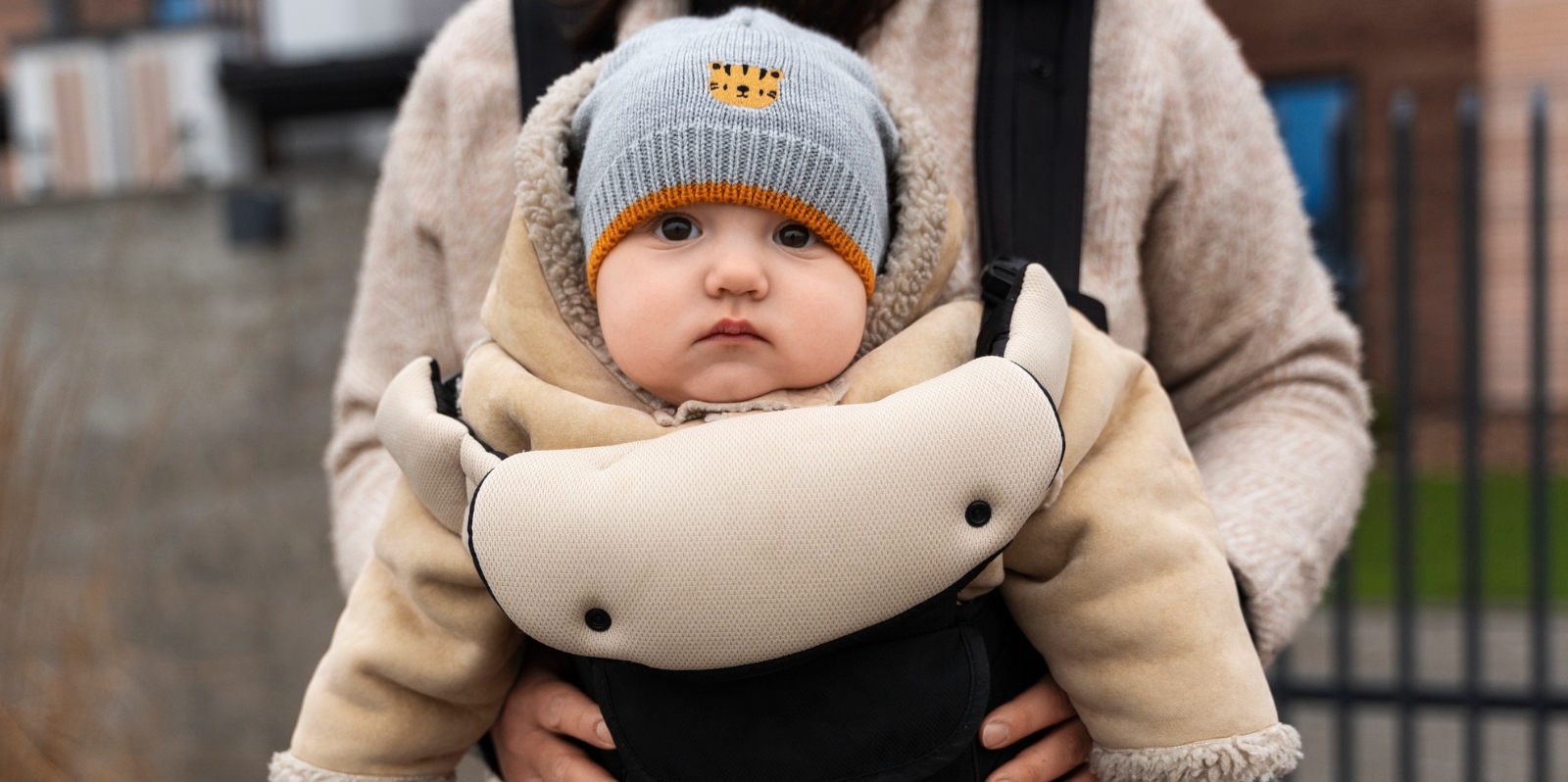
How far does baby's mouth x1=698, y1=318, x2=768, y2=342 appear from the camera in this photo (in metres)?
1.16

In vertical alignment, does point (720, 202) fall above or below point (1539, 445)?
above

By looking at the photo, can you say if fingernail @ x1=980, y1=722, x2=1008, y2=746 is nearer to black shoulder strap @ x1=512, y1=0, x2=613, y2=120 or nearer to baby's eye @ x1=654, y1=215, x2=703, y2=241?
baby's eye @ x1=654, y1=215, x2=703, y2=241

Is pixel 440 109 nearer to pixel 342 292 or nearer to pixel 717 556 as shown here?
pixel 717 556

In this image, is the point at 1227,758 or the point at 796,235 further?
the point at 796,235

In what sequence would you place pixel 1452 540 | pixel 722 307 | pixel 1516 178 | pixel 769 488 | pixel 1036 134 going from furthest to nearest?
pixel 1516 178 → pixel 1452 540 → pixel 1036 134 → pixel 722 307 → pixel 769 488

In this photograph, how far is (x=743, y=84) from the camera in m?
1.19

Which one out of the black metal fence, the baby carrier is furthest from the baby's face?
the black metal fence

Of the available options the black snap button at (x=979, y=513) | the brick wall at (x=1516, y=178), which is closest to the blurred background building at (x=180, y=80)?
the brick wall at (x=1516, y=178)

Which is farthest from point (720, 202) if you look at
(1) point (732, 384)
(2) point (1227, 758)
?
(2) point (1227, 758)

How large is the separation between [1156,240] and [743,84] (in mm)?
538

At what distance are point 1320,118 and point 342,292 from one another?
29.7 ft

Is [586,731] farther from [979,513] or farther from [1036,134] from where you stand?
[1036,134]

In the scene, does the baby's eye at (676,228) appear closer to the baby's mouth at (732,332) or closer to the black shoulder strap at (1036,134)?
the baby's mouth at (732,332)

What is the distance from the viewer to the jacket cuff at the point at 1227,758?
1.11 meters
